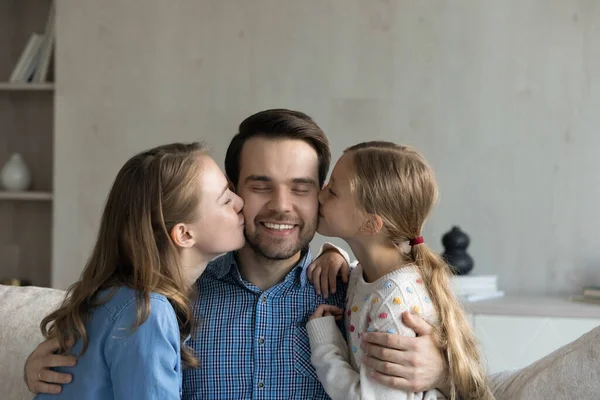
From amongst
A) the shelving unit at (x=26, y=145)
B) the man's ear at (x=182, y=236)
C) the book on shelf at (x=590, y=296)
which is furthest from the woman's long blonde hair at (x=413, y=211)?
the shelving unit at (x=26, y=145)

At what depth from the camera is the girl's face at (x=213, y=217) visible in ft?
6.07

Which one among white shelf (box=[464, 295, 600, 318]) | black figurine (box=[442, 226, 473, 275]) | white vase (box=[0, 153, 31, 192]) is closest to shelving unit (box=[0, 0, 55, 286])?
white vase (box=[0, 153, 31, 192])

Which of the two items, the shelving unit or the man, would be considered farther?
the shelving unit

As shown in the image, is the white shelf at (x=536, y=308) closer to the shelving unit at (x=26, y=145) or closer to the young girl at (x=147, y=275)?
the young girl at (x=147, y=275)

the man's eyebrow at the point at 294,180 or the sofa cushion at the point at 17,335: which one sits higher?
the man's eyebrow at the point at 294,180

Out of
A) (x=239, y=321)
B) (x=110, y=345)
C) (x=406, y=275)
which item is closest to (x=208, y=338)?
(x=239, y=321)

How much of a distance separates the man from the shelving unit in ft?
8.42

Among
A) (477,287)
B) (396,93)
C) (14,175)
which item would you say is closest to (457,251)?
(477,287)

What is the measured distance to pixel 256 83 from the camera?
153 inches

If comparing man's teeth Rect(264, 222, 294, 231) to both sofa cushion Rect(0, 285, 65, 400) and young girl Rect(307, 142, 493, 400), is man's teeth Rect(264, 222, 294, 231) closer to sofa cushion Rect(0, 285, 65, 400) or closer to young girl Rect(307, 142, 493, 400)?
young girl Rect(307, 142, 493, 400)

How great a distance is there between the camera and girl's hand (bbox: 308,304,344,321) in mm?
1940

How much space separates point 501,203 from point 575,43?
2.56ft

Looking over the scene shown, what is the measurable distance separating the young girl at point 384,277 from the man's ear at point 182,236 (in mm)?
340

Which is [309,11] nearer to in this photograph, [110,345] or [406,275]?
[406,275]
